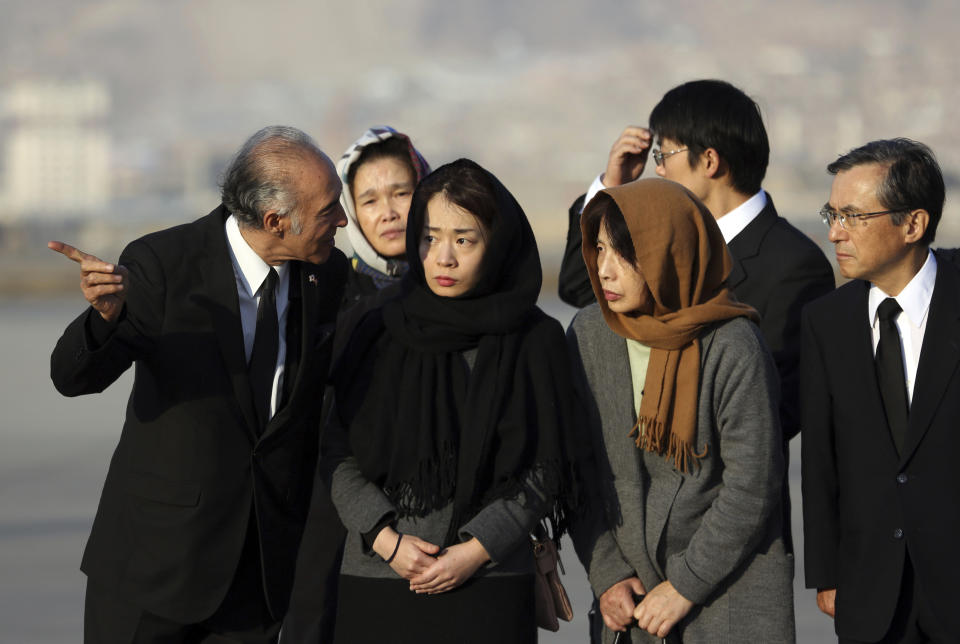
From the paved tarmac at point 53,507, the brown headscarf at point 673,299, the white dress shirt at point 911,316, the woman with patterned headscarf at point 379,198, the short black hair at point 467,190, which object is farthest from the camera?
the paved tarmac at point 53,507

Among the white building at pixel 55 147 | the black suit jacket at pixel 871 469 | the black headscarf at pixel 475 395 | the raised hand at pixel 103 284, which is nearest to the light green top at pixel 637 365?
the black headscarf at pixel 475 395

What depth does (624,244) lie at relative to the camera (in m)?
3.14

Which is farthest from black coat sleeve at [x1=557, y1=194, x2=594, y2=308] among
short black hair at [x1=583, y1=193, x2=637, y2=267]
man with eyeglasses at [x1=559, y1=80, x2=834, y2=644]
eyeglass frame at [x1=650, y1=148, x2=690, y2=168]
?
short black hair at [x1=583, y1=193, x2=637, y2=267]

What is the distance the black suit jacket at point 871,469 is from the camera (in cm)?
315

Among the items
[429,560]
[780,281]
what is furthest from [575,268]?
[429,560]

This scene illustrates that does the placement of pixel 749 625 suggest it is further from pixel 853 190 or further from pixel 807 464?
pixel 853 190

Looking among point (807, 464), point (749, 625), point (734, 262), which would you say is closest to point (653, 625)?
point (749, 625)

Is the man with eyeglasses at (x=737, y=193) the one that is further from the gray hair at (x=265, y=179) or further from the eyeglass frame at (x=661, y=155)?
the gray hair at (x=265, y=179)

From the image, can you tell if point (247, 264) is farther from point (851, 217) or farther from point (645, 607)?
point (851, 217)

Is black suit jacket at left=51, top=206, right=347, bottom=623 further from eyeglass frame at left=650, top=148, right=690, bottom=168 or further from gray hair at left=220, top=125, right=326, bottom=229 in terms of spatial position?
eyeglass frame at left=650, top=148, right=690, bottom=168

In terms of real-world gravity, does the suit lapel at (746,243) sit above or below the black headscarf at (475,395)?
above

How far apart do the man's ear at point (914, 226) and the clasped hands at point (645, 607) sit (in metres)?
1.05

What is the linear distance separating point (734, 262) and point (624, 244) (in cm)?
73

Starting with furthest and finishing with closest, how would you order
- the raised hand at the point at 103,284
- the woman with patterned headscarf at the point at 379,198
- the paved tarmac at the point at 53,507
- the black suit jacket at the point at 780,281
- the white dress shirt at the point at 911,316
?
the paved tarmac at the point at 53,507, the woman with patterned headscarf at the point at 379,198, the black suit jacket at the point at 780,281, the white dress shirt at the point at 911,316, the raised hand at the point at 103,284
